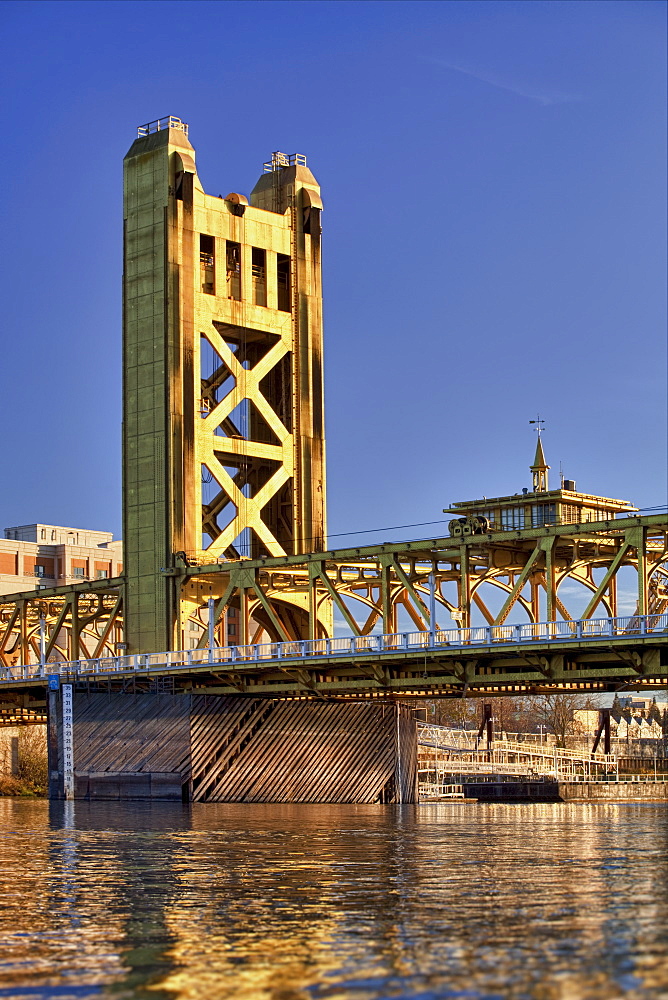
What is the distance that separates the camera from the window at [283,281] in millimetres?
90938

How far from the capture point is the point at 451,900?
2686 centimetres

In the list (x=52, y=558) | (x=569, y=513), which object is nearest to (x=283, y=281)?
(x=569, y=513)

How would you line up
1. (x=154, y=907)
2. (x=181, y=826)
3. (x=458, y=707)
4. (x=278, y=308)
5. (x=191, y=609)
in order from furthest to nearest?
(x=458, y=707), (x=278, y=308), (x=191, y=609), (x=181, y=826), (x=154, y=907)

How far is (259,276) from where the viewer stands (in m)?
90.0

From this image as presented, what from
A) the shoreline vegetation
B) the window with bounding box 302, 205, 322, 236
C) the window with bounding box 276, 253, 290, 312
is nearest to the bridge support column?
the window with bounding box 276, 253, 290, 312

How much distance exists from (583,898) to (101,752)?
167ft

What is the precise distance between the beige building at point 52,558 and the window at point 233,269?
52.7 m

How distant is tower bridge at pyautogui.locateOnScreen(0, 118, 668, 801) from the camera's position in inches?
2510

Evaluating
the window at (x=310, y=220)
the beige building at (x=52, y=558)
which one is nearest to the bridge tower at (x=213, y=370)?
the window at (x=310, y=220)

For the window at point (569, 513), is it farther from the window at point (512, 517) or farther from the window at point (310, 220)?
the window at point (310, 220)

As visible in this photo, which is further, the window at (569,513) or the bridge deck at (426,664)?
the window at (569,513)

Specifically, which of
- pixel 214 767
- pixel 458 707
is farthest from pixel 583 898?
pixel 458 707

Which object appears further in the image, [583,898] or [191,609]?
[191,609]

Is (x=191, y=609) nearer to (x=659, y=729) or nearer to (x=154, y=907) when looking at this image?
(x=154, y=907)
